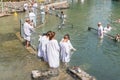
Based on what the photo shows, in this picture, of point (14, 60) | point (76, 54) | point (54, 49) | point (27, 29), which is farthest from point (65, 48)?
point (76, 54)

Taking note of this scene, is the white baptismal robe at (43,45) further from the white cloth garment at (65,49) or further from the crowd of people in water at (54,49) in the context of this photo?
the white cloth garment at (65,49)

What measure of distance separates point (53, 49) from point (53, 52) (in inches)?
7.9

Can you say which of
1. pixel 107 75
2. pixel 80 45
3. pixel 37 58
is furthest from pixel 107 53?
pixel 37 58

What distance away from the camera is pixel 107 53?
24062mm

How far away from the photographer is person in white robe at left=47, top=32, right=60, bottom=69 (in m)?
15.0

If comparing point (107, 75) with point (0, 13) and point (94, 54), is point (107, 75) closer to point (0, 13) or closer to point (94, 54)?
point (94, 54)

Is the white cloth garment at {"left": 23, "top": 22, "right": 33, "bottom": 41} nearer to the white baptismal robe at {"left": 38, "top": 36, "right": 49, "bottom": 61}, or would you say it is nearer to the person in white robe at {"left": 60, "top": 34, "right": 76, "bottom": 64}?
the white baptismal robe at {"left": 38, "top": 36, "right": 49, "bottom": 61}

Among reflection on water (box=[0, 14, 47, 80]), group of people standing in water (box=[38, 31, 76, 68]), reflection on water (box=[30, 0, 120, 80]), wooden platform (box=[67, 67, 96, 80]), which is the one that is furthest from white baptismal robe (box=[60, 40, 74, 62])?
reflection on water (box=[30, 0, 120, 80])

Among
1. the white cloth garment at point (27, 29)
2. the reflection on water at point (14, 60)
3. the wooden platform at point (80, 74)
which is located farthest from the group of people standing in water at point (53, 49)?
the white cloth garment at point (27, 29)

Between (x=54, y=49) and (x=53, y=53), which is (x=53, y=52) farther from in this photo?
(x=54, y=49)

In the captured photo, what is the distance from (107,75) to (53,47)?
16.2ft

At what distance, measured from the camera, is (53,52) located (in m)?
15.3

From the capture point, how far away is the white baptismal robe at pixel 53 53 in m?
15.1

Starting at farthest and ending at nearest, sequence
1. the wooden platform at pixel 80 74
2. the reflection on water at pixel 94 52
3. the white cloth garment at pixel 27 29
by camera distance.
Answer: the white cloth garment at pixel 27 29
the reflection on water at pixel 94 52
the wooden platform at pixel 80 74
